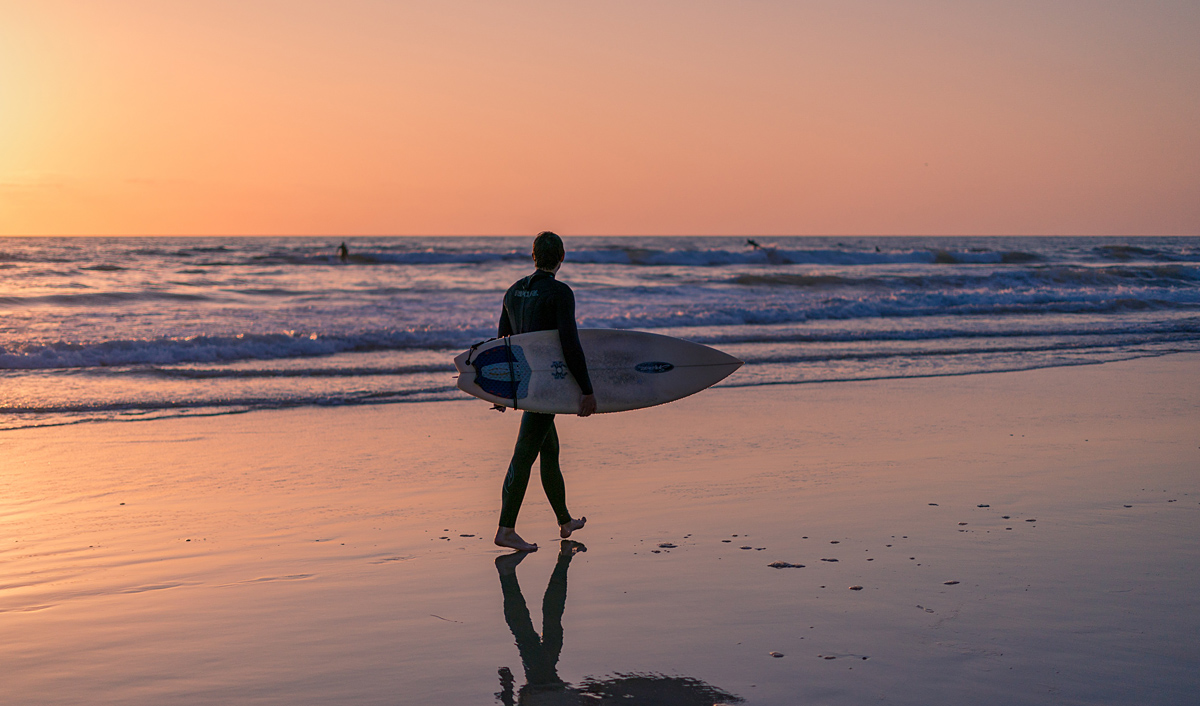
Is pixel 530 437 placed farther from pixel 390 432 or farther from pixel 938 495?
pixel 390 432

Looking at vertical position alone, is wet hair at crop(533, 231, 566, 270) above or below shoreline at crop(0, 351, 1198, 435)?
above

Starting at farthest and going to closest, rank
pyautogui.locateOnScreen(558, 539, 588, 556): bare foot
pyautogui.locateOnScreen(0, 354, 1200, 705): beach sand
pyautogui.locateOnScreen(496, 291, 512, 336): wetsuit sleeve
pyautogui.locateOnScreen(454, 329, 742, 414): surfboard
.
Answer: pyautogui.locateOnScreen(496, 291, 512, 336): wetsuit sleeve
pyautogui.locateOnScreen(454, 329, 742, 414): surfboard
pyautogui.locateOnScreen(558, 539, 588, 556): bare foot
pyautogui.locateOnScreen(0, 354, 1200, 705): beach sand

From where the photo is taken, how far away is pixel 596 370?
17.6ft

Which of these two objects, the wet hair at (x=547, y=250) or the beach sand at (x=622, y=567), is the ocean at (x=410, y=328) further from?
the wet hair at (x=547, y=250)

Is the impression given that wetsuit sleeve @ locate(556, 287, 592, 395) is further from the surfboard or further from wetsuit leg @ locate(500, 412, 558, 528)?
wetsuit leg @ locate(500, 412, 558, 528)

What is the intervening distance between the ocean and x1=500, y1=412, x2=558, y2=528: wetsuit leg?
5.06 metres

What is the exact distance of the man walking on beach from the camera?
14.7ft

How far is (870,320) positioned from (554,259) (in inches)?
618

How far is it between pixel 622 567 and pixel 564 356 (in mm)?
1100

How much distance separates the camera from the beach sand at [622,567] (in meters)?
3.09

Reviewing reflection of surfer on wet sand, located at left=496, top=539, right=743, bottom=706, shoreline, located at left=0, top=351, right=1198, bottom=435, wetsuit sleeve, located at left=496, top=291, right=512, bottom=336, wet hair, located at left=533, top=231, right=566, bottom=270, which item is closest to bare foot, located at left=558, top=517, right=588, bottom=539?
wetsuit sleeve, located at left=496, top=291, right=512, bottom=336

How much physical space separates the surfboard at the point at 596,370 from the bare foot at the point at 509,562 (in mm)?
763

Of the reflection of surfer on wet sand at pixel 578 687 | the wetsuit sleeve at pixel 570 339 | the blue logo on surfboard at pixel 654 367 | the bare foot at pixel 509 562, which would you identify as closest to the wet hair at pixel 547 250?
the wetsuit sleeve at pixel 570 339

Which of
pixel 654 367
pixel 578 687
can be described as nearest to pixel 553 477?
pixel 654 367
